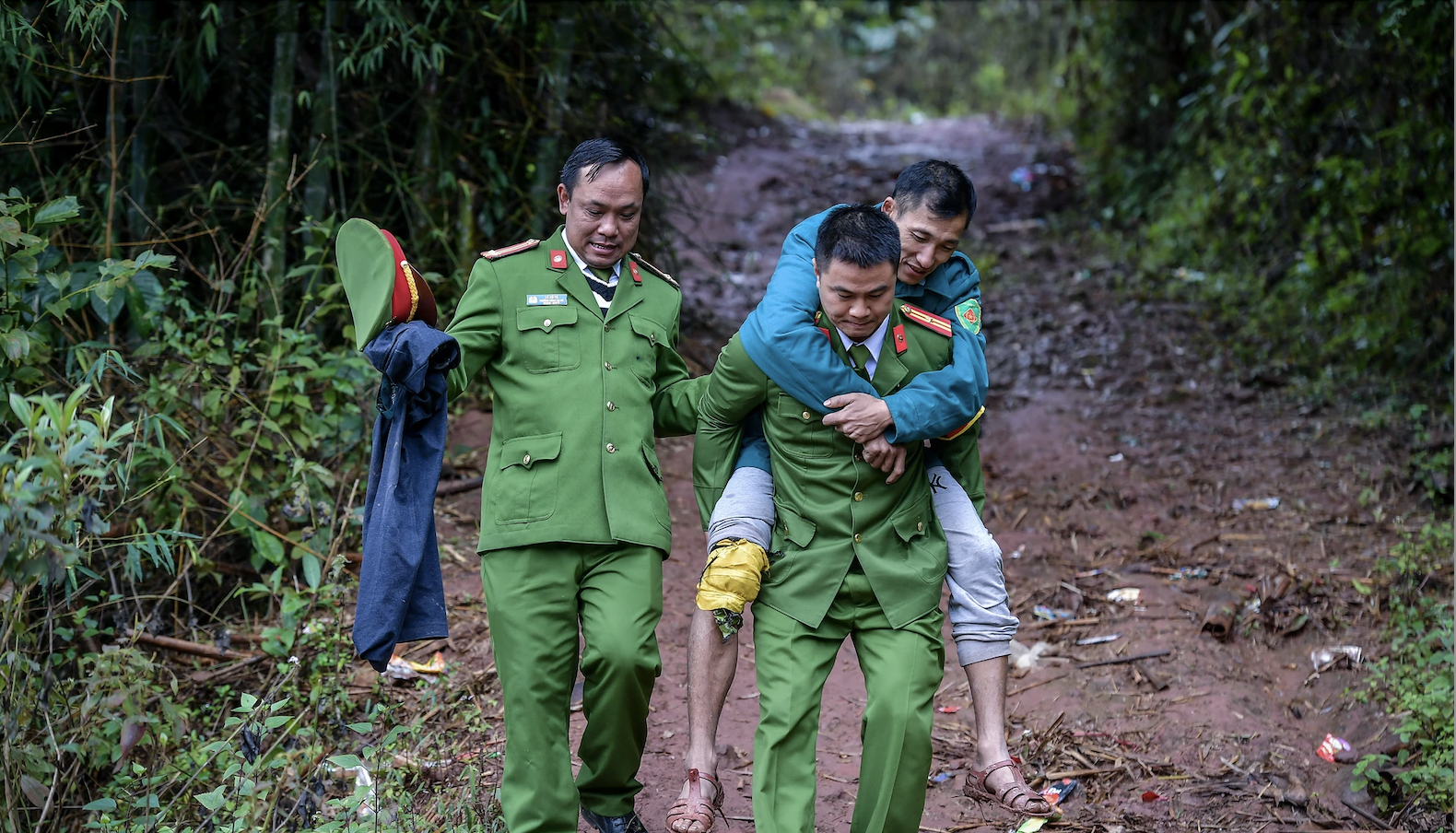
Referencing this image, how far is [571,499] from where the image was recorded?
3.02m

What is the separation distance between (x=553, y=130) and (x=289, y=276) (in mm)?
1717

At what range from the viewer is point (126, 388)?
4.48 metres

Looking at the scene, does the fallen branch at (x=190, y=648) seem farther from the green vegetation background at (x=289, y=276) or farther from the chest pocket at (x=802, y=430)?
the chest pocket at (x=802, y=430)

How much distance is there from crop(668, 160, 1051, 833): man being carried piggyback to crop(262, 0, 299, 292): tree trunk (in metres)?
2.73

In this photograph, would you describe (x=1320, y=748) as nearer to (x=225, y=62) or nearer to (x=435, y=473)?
(x=435, y=473)

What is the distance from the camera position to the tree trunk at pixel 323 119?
16.5ft

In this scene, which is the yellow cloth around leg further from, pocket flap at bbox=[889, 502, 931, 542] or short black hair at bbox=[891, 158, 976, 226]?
short black hair at bbox=[891, 158, 976, 226]

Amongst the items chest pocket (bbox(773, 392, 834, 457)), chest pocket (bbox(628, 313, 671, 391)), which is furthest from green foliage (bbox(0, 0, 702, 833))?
chest pocket (bbox(773, 392, 834, 457))

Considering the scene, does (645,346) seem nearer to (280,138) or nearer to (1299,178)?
(280,138)

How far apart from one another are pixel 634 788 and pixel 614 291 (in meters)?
1.39

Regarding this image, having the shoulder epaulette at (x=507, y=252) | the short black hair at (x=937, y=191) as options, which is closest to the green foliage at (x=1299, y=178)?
the short black hair at (x=937, y=191)

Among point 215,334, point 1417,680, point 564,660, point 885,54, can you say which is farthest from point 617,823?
point 885,54

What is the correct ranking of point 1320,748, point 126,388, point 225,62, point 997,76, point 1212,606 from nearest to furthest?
point 1320,748 < point 126,388 < point 1212,606 < point 225,62 < point 997,76

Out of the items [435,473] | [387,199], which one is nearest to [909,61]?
[387,199]
